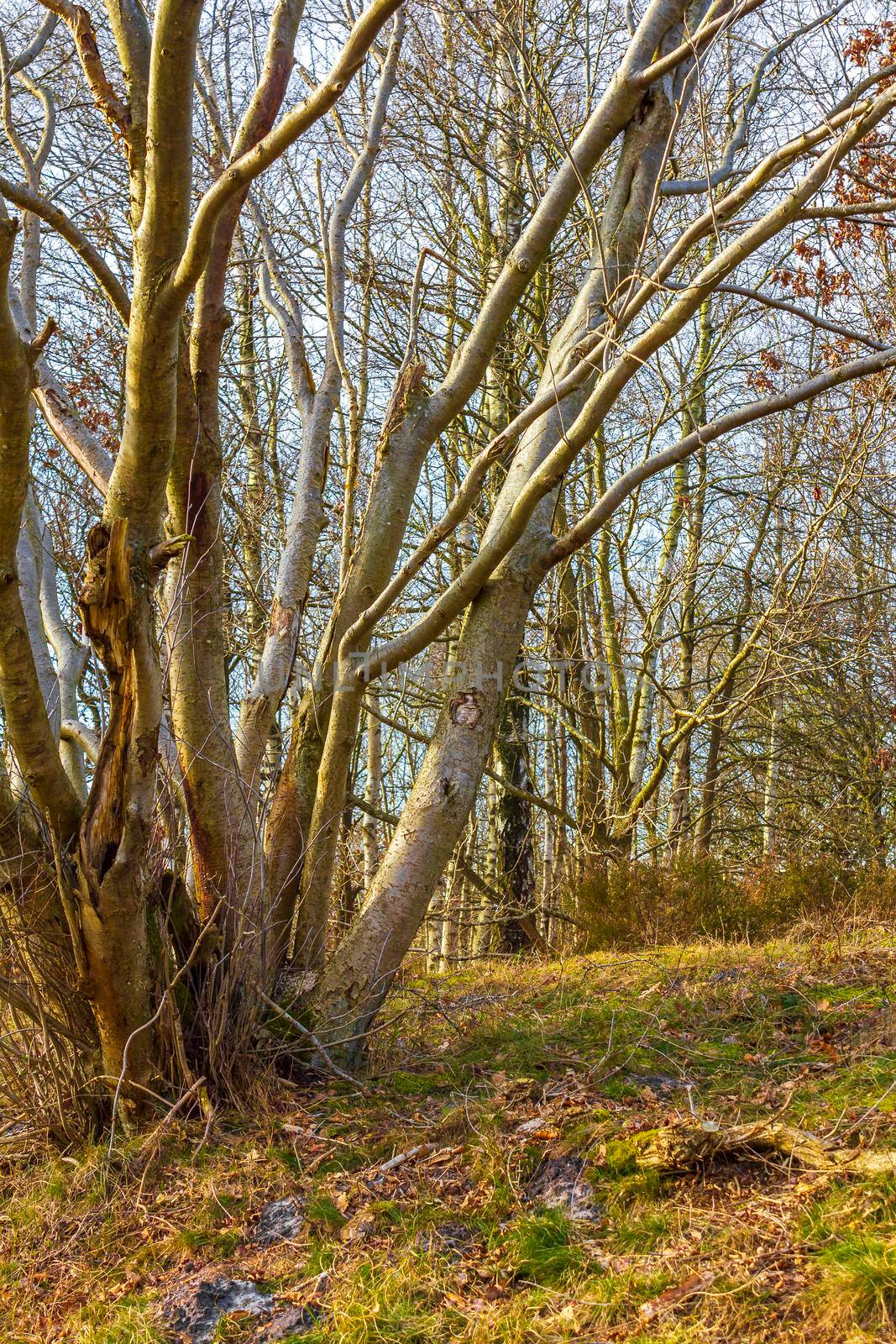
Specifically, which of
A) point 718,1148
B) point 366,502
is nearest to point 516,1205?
point 718,1148

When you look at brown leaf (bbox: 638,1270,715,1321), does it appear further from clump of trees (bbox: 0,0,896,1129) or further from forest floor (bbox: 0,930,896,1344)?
clump of trees (bbox: 0,0,896,1129)

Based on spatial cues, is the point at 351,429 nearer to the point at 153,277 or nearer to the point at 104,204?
the point at 153,277

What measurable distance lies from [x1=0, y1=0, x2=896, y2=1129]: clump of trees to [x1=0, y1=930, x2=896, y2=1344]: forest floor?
43 centimetres

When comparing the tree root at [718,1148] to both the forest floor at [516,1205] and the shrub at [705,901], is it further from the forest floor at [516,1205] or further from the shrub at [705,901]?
the shrub at [705,901]

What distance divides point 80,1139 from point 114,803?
1248 mm

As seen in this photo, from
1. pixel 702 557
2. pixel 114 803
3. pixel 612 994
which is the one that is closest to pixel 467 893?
pixel 702 557

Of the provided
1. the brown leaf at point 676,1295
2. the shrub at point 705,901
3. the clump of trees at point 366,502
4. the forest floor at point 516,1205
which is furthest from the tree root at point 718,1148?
the shrub at point 705,901

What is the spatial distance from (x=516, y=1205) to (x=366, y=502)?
3.75 m

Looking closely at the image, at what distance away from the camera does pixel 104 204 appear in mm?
7297

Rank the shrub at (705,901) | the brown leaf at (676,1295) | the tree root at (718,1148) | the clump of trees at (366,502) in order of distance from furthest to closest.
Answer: the shrub at (705,901), the clump of trees at (366,502), the tree root at (718,1148), the brown leaf at (676,1295)

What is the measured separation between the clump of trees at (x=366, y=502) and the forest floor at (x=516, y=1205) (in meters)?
0.43

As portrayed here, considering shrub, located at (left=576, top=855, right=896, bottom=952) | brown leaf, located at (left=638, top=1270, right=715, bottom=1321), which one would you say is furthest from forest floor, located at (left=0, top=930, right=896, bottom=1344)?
shrub, located at (left=576, top=855, right=896, bottom=952)

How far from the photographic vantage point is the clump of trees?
3281 millimetres

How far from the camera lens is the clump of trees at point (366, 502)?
3281mm
